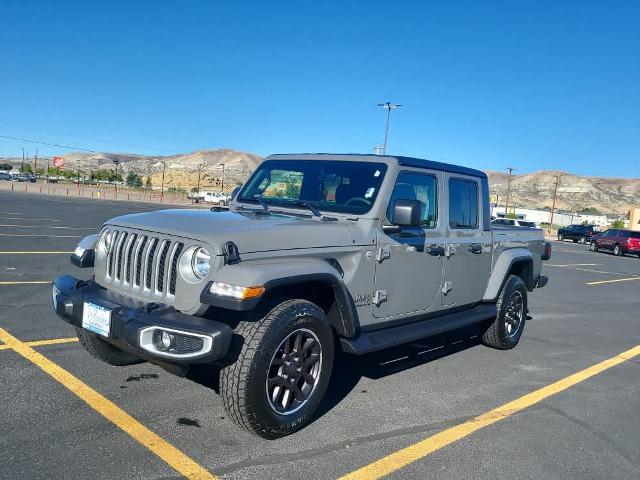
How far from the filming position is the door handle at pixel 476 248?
563 cm

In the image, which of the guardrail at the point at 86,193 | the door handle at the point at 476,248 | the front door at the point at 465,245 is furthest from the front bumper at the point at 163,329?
the guardrail at the point at 86,193

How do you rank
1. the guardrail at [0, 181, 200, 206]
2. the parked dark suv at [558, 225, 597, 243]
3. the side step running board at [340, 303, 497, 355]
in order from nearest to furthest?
the side step running board at [340, 303, 497, 355] → the parked dark suv at [558, 225, 597, 243] → the guardrail at [0, 181, 200, 206]

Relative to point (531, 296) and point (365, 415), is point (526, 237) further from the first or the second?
point (531, 296)

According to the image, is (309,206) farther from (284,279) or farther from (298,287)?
(284,279)

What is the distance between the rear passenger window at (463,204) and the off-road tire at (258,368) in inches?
91.7

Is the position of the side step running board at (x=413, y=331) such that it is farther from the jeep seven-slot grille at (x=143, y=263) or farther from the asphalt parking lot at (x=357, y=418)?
the jeep seven-slot grille at (x=143, y=263)

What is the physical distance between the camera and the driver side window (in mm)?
4677

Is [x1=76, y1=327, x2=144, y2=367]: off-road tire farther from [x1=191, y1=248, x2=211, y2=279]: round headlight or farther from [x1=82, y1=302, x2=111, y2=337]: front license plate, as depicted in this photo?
[x1=191, y1=248, x2=211, y2=279]: round headlight

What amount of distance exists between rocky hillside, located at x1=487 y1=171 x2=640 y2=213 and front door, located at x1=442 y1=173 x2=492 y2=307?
134360mm

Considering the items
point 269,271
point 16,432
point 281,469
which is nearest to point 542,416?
point 281,469

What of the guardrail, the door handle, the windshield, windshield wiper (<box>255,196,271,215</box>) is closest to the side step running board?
the door handle

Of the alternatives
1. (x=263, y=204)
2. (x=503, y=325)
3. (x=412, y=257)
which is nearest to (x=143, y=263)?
(x=263, y=204)

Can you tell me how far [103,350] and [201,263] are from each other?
5.58 feet

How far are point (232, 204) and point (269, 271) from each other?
6.33 ft
